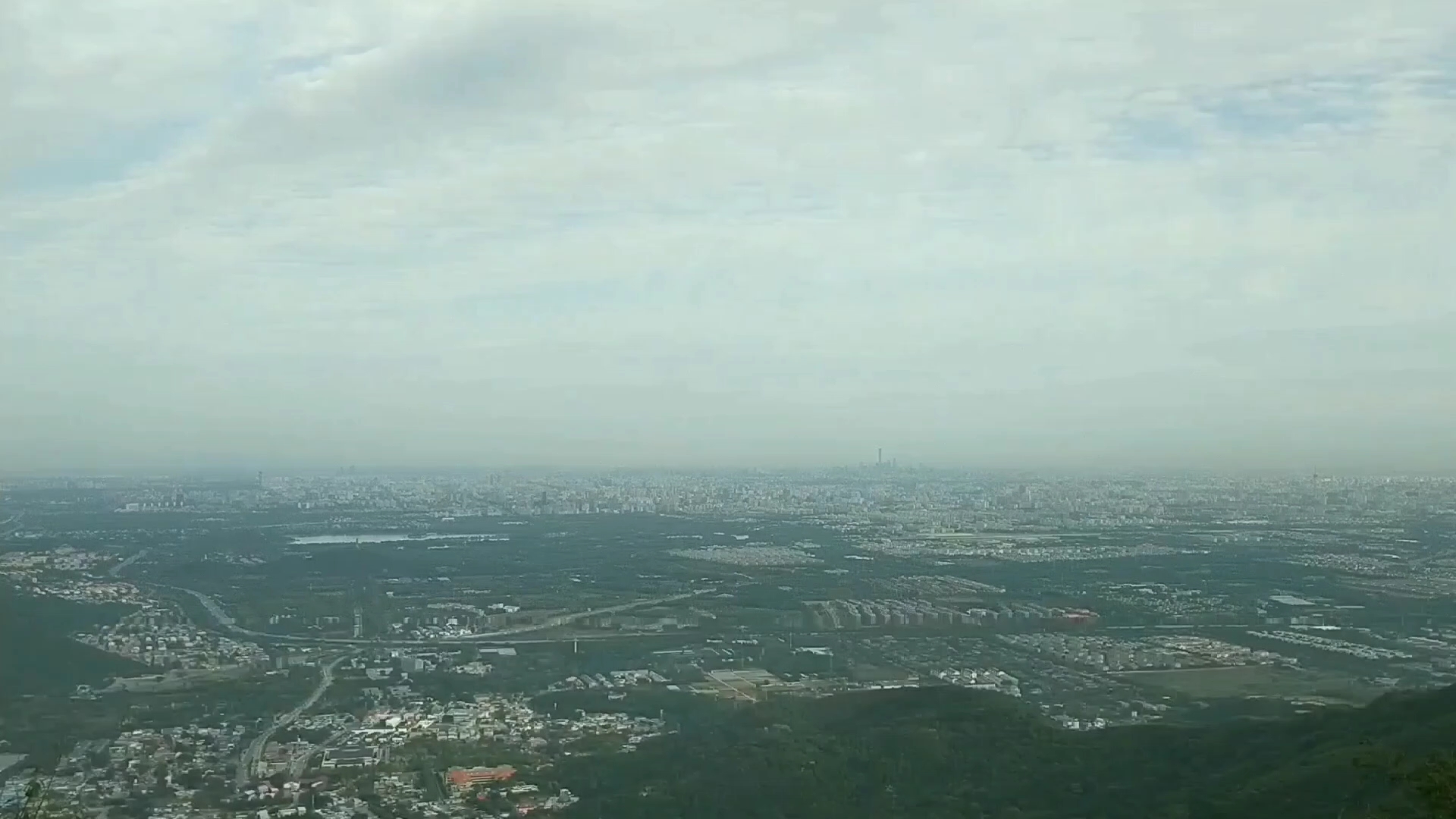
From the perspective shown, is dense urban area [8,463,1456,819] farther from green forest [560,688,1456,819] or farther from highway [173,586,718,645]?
green forest [560,688,1456,819]

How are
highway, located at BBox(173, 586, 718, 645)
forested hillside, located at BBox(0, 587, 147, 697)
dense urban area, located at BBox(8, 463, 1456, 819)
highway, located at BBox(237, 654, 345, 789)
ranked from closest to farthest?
highway, located at BBox(237, 654, 345, 789), dense urban area, located at BBox(8, 463, 1456, 819), forested hillside, located at BBox(0, 587, 147, 697), highway, located at BBox(173, 586, 718, 645)

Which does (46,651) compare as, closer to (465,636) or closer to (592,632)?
→ (465,636)

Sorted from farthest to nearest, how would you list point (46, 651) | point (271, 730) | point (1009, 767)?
point (46, 651) < point (271, 730) < point (1009, 767)

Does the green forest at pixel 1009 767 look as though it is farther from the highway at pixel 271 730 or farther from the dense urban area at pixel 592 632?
the highway at pixel 271 730

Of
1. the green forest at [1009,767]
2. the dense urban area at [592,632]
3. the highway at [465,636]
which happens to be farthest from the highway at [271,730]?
the green forest at [1009,767]

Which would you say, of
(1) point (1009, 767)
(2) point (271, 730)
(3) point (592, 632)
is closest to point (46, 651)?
(2) point (271, 730)

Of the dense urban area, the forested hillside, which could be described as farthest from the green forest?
the forested hillside
